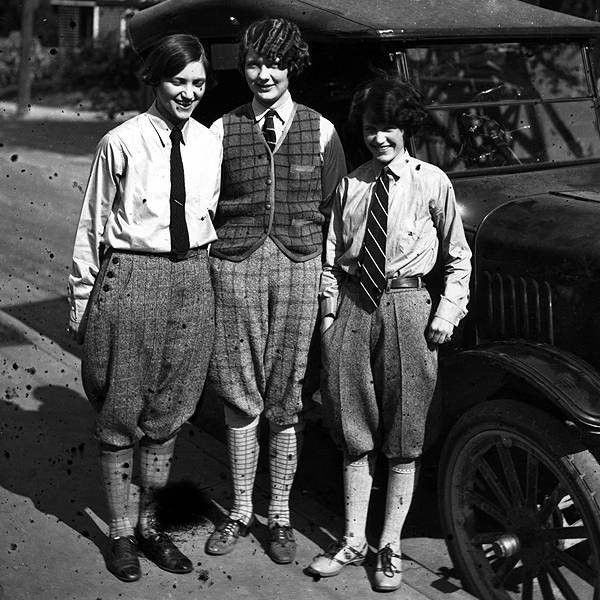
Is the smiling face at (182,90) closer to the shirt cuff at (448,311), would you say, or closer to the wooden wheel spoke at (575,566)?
the shirt cuff at (448,311)

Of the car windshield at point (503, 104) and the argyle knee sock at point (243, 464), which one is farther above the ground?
the car windshield at point (503, 104)

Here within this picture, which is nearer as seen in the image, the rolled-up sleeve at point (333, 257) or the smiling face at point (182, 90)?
the smiling face at point (182, 90)

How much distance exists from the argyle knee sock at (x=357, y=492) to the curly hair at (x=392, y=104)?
1.20 meters

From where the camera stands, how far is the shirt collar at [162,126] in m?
3.63

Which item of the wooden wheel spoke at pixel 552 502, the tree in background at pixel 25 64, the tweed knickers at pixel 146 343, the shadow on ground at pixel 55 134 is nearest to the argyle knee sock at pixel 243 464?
the tweed knickers at pixel 146 343

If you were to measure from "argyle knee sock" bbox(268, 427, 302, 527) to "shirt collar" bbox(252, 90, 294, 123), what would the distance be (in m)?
1.16

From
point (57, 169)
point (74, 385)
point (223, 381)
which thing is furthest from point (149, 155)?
point (57, 169)

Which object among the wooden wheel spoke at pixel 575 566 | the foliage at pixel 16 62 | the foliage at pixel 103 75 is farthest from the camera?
the foliage at pixel 16 62

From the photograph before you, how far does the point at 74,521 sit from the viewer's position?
425 cm

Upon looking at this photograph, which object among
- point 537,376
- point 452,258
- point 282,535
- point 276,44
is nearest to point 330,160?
point 276,44

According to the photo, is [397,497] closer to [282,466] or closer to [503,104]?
[282,466]

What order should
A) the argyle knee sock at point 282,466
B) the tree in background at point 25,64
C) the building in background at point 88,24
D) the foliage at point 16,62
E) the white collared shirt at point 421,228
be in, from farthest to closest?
the building in background at point 88,24 → the foliage at point 16,62 → the tree in background at point 25,64 → the argyle knee sock at point 282,466 → the white collared shirt at point 421,228

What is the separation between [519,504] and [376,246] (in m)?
1.00

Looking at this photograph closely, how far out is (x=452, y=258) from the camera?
3.61m
